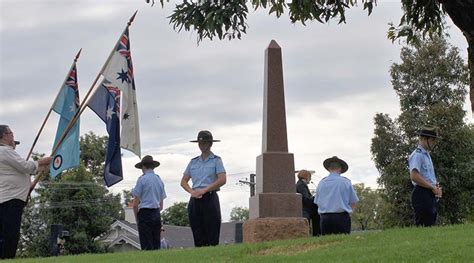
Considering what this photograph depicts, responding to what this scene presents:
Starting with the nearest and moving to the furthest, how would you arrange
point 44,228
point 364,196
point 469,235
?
point 469,235, point 44,228, point 364,196

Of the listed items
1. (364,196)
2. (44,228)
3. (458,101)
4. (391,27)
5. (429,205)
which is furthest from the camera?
(364,196)

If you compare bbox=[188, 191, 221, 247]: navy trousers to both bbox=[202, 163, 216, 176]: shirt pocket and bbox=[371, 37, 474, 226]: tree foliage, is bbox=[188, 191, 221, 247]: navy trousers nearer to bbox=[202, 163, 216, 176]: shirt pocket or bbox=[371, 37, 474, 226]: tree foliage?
bbox=[202, 163, 216, 176]: shirt pocket

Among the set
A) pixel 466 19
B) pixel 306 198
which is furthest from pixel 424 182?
pixel 306 198

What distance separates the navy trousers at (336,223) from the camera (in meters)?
11.7

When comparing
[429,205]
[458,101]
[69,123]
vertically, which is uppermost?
[458,101]

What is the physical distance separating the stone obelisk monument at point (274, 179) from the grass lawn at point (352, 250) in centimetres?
359

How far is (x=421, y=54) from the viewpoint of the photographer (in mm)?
37938

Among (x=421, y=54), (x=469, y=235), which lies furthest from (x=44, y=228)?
(x=469, y=235)

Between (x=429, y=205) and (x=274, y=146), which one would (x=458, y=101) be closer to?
(x=274, y=146)

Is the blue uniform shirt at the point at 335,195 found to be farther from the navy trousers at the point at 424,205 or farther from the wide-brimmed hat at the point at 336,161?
the navy trousers at the point at 424,205

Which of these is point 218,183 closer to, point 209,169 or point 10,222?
point 209,169

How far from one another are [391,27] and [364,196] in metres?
75.3

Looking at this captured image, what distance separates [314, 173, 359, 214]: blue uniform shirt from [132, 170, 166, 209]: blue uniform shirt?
2.29 meters

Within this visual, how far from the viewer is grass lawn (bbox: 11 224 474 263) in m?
8.44
